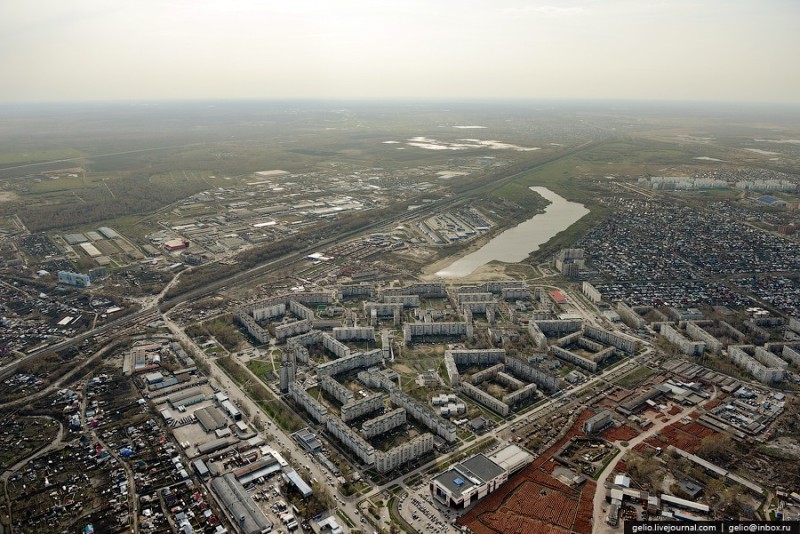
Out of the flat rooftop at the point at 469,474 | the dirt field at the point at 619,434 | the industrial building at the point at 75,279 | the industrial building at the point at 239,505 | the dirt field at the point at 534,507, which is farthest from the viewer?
the industrial building at the point at 75,279

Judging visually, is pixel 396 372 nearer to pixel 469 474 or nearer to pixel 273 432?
pixel 273 432

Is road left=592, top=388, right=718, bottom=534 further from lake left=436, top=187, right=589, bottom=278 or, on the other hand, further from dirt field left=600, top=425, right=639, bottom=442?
lake left=436, top=187, right=589, bottom=278

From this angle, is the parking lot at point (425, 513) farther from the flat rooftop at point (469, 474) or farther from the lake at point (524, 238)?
the lake at point (524, 238)

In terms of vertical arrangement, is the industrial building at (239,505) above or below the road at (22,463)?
above

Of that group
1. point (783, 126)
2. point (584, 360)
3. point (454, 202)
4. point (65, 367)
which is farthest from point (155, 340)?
point (783, 126)

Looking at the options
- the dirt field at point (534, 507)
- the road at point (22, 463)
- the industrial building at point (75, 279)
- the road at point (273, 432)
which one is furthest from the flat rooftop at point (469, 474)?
the industrial building at point (75, 279)

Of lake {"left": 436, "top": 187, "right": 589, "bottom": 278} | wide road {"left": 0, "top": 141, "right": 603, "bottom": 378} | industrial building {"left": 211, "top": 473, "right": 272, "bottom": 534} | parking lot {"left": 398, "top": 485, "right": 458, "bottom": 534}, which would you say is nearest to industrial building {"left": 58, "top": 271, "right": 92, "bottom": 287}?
wide road {"left": 0, "top": 141, "right": 603, "bottom": 378}

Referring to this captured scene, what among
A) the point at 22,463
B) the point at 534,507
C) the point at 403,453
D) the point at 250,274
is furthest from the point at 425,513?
the point at 250,274

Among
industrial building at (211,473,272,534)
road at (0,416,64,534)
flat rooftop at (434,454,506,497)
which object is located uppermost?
flat rooftop at (434,454,506,497)

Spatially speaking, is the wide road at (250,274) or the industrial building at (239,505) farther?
the wide road at (250,274)
